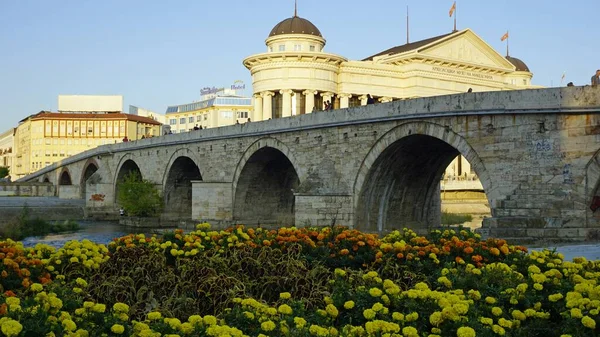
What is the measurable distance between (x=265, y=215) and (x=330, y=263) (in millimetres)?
20128

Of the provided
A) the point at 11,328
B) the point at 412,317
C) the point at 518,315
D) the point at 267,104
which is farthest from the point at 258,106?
the point at 11,328

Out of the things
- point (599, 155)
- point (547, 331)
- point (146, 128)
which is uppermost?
point (146, 128)

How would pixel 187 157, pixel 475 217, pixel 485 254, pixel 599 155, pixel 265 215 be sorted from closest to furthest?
pixel 485 254
pixel 599 155
pixel 265 215
pixel 187 157
pixel 475 217

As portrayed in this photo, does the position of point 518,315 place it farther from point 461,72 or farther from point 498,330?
point 461,72

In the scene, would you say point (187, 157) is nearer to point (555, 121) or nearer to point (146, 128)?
point (555, 121)

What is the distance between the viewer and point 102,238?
86.6 ft

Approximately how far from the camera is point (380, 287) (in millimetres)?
7211

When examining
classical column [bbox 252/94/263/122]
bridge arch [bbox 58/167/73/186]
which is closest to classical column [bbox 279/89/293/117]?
classical column [bbox 252/94/263/122]

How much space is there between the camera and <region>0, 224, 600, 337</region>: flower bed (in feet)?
19.0

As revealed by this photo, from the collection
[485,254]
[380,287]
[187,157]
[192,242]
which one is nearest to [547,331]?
[380,287]

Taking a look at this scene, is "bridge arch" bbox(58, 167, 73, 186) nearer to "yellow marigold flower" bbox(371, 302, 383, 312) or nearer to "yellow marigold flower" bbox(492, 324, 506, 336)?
"yellow marigold flower" bbox(371, 302, 383, 312)

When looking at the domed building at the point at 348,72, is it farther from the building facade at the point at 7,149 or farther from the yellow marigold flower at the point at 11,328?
the building facade at the point at 7,149

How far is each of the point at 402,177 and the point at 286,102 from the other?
27.8 metres

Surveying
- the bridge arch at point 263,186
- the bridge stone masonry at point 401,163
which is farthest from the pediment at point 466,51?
the bridge arch at point 263,186
